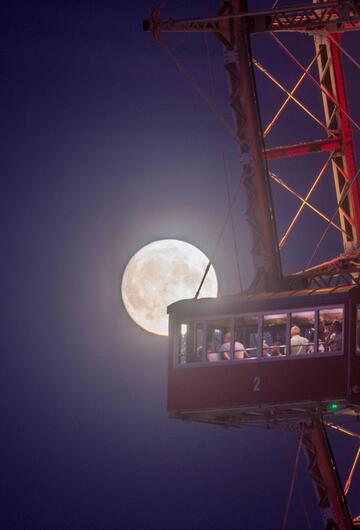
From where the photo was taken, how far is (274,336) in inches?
1658

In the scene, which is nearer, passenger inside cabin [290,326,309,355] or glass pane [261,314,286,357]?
passenger inside cabin [290,326,309,355]

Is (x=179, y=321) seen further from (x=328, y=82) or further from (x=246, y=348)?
(x=328, y=82)

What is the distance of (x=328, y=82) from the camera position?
4953 cm

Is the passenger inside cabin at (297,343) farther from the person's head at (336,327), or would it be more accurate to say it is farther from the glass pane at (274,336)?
the person's head at (336,327)

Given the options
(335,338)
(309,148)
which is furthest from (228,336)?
(309,148)

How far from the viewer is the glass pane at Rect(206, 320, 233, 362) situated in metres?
42.7

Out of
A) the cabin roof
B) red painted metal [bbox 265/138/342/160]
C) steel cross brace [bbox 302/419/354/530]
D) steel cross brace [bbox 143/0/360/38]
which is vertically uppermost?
steel cross brace [bbox 143/0/360/38]

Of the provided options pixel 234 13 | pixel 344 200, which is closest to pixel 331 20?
pixel 234 13

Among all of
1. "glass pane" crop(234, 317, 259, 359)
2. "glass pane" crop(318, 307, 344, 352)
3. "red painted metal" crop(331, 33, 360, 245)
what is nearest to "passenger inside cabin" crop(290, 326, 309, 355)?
"glass pane" crop(318, 307, 344, 352)

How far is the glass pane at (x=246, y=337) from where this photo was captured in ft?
139

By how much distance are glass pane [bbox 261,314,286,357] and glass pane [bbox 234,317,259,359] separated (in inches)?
10.6

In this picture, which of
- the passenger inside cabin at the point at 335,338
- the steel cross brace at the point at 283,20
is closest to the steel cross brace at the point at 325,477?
the passenger inside cabin at the point at 335,338

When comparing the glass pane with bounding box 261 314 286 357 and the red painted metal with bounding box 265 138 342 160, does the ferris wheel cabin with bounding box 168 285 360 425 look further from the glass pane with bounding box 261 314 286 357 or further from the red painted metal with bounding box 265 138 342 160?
the red painted metal with bounding box 265 138 342 160

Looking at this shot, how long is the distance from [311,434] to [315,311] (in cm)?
751
